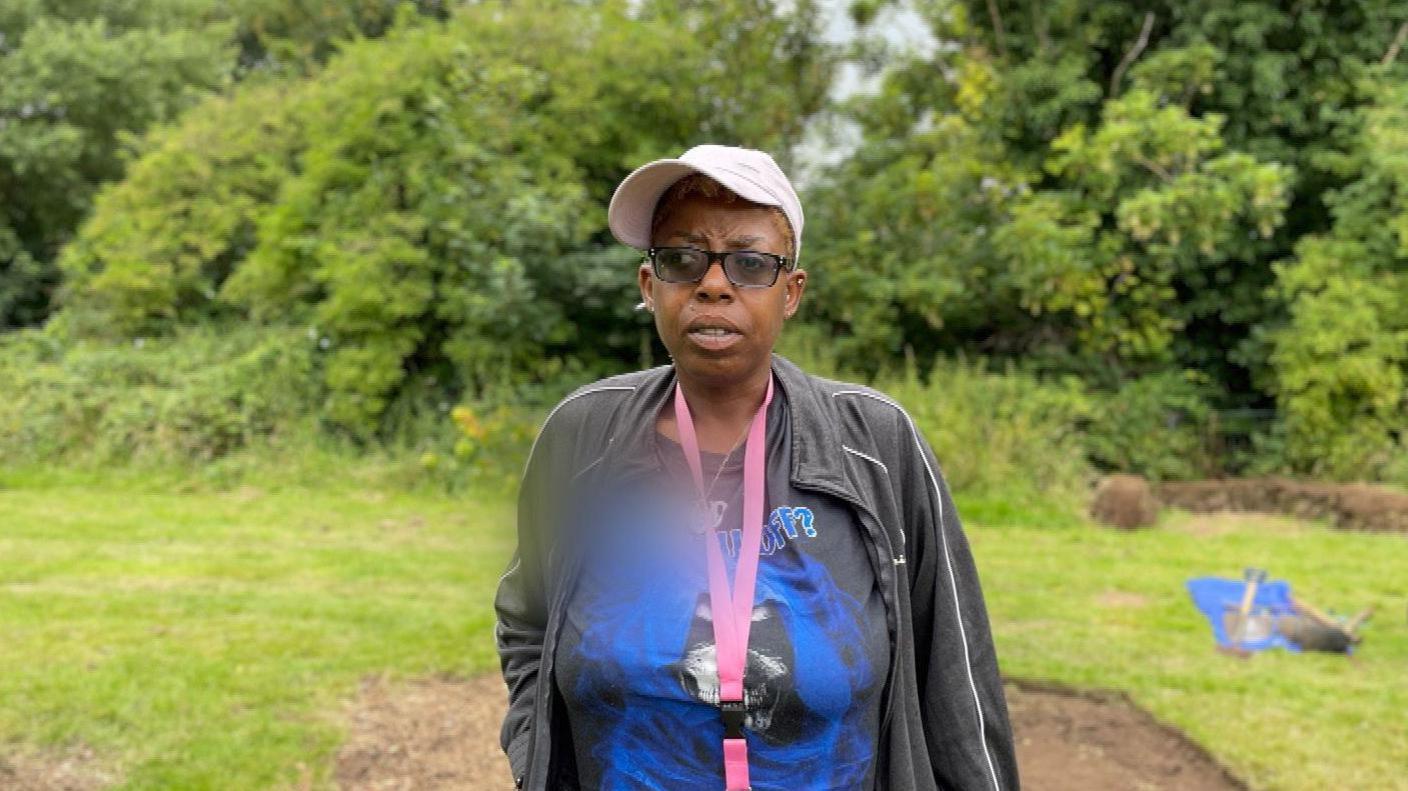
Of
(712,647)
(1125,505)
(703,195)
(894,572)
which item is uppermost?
(703,195)

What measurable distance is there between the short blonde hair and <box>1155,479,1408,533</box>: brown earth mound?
31.7 feet

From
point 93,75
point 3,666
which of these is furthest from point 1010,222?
point 93,75

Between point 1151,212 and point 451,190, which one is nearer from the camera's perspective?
point 1151,212

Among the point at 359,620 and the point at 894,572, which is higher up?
the point at 894,572

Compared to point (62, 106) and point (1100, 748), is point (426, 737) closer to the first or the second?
point (1100, 748)

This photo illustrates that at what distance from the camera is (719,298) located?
1.88m

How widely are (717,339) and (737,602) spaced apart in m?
0.44

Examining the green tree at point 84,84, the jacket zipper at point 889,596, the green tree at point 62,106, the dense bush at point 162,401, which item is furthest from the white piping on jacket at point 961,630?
the green tree at point 62,106

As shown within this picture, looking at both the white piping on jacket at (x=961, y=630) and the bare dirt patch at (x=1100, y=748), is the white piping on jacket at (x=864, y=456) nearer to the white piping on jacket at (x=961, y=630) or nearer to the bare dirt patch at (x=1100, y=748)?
the white piping on jacket at (x=961, y=630)

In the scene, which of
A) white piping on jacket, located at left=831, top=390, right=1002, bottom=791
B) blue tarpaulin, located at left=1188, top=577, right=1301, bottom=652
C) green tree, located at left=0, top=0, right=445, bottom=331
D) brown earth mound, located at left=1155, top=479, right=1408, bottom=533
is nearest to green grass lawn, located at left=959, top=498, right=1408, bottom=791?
blue tarpaulin, located at left=1188, top=577, right=1301, bottom=652

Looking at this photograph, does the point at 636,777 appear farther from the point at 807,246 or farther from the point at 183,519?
the point at 807,246

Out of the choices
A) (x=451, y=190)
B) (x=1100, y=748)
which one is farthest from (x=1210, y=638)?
(x=451, y=190)

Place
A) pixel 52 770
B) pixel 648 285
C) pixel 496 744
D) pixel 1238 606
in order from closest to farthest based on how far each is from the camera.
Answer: pixel 648 285 → pixel 52 770 → pixel 496 744 → pixel 1238 606

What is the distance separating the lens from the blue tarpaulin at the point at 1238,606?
21.0ft
